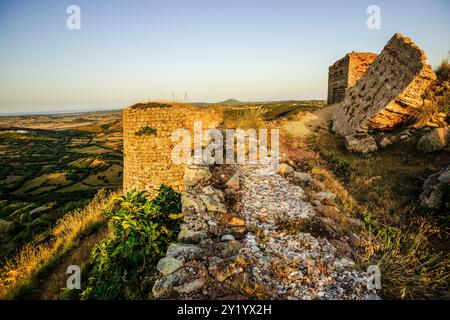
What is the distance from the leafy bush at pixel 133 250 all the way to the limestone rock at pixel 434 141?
7.05 meters

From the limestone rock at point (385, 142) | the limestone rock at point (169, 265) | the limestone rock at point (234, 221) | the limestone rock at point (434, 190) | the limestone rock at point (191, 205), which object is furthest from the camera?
the limestone rock at point (385, 142)

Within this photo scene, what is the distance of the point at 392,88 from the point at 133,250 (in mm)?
9004

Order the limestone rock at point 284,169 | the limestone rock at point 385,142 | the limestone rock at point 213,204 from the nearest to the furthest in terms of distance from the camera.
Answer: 1. the limestone rock at point 213,204
2. the limestone rock at point 284,169
3. the limestone rock at point 385,142

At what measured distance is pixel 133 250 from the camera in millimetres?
3127

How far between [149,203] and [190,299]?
1.59m

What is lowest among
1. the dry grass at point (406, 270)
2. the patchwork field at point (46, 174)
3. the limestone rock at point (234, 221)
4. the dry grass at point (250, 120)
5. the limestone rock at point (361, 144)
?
the patchwork field at point (46, 174)

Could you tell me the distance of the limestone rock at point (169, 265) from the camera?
8.84 feet

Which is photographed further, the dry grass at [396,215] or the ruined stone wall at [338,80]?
the ruined stone wall at [338,80]

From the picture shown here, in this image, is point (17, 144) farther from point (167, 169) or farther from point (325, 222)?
point (325, 222)

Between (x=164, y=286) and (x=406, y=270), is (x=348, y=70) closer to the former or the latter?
(x=406, y=270)

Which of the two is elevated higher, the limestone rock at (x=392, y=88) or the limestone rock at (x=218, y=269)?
the limestone rock at (x=392, y=88)

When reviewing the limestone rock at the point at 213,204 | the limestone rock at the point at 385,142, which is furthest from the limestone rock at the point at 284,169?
the limestone rock at the point at 385,142

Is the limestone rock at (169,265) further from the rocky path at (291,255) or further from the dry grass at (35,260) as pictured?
the dry grass at (35,260)

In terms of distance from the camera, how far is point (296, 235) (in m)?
3.31
